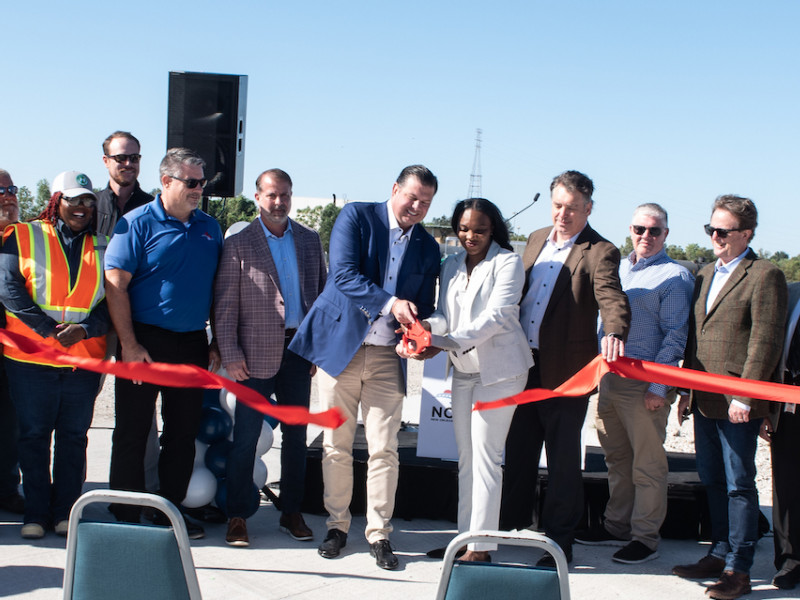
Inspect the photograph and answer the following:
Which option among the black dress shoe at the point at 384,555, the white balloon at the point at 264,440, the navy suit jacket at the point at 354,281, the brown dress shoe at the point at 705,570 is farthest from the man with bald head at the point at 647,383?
the white balloon at the point at 264,440

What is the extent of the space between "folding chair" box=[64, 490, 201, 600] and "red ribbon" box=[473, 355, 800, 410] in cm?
221

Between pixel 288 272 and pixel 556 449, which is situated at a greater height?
pixel 288 272

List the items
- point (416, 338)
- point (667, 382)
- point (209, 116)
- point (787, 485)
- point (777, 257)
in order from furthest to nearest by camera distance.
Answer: point (777, 257), point (209, 116), point (787, 485), point (416, 338), point (667, 382)

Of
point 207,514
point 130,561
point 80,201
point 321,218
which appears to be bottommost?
point 207,514

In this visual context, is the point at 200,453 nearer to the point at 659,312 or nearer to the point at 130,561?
the point at 130,561

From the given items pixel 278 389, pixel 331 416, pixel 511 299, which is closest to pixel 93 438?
pixel 278 389

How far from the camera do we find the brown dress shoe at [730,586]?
152 inches

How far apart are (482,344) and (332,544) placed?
1392 millimetres

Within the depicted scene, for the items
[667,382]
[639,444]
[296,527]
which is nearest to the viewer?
[667,382]

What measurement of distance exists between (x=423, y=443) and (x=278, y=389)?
121cm

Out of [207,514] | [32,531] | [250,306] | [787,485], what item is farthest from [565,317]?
[32,531]

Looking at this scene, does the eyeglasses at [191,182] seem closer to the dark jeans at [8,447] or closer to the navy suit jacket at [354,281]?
the navy suit jacket at [354,281]

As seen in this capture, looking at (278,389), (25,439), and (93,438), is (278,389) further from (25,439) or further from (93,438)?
(93,438)

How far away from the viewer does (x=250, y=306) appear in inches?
169
